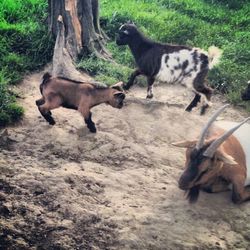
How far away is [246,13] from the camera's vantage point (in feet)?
39.0

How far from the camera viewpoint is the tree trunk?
8344mm

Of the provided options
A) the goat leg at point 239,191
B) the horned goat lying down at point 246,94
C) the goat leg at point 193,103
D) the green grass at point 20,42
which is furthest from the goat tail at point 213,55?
the green grass at point 20,42

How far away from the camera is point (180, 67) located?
7.88 m

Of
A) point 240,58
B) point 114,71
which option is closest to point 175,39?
point 240,58

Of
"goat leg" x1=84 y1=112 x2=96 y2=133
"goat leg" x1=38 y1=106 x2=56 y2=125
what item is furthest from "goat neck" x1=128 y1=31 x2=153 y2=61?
"goat leg" x1=38 y1=106 x2=56 y2=125

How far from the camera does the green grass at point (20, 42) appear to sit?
315 inches

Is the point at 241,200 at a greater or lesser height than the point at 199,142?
lesser

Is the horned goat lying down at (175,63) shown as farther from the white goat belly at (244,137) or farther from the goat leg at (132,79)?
the white goat belly at (244,137)

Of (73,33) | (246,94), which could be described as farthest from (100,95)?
(246,94)

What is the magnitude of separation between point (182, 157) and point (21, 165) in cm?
218

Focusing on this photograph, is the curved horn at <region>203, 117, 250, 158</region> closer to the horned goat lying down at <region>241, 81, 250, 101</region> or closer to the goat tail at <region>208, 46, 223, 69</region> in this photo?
the goat tail at <region>208, 46, 223, 69</region>

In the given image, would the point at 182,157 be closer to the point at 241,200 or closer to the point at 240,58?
the point at 241,200

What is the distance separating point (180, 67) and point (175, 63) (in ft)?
0.36

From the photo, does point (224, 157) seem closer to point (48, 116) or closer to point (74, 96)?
point (74, 96)
